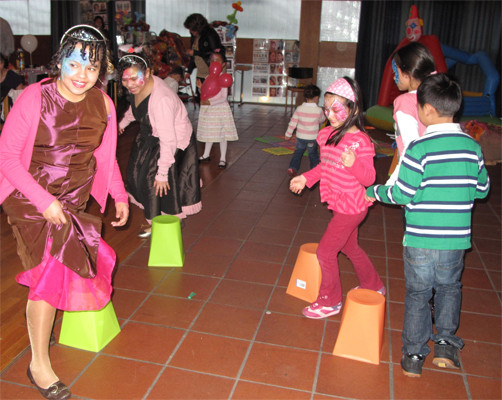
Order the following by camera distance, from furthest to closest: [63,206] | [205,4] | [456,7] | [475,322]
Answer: [205,4]
[456,7]
[475,322]
[63,206]

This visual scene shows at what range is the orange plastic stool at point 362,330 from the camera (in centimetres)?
243

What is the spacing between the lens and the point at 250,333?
8.75 feet

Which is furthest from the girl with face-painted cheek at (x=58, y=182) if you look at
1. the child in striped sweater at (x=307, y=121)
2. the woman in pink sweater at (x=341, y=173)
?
the child in striped sweater at (x=307, y=121)

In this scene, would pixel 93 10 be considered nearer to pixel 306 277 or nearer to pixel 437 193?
pixel 306 277

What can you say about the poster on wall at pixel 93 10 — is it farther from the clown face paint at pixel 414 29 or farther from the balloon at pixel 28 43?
the clown face paint at pixel 414 29

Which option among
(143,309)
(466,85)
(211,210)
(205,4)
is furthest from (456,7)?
(143,309)

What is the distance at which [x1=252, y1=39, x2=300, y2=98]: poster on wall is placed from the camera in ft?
40.0

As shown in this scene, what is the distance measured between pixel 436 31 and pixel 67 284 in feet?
36.6

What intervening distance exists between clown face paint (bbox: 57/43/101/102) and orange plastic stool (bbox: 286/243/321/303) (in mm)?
1661

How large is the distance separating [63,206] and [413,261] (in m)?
1.53

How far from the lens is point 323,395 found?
2209mm

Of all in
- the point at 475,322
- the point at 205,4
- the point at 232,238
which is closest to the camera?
the point at 475,322

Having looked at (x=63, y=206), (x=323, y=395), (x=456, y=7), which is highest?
(x=456, y=7)

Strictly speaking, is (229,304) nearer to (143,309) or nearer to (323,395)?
(143,309)
